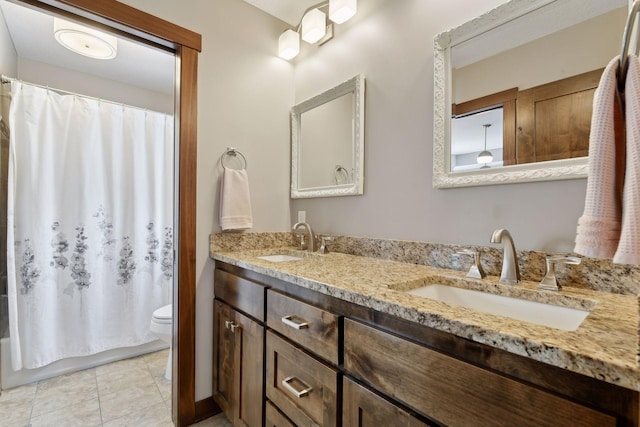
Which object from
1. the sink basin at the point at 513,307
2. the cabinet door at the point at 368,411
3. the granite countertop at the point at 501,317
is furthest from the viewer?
the sink basin at the point at 513,307

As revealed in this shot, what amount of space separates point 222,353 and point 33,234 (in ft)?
5.09

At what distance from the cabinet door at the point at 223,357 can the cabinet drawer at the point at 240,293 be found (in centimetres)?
6

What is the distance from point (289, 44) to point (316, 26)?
246 millimetres

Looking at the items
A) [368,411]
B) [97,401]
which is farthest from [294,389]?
[97,401]

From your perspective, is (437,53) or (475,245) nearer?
(475,245)

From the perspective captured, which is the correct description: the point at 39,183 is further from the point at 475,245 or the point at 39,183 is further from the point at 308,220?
the point at 475,245

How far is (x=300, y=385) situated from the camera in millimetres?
986

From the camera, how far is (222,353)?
4.99 ft

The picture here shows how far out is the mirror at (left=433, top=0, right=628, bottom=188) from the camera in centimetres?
90

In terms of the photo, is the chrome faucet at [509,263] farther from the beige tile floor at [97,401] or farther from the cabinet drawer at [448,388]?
the beige tile floor at [97,401]

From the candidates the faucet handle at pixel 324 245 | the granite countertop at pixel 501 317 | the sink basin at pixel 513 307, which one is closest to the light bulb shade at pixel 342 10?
the faucet handle at pixel 324 245

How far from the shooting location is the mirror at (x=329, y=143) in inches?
61.9

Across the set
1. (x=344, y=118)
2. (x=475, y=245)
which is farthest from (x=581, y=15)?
(x=344, y=118)

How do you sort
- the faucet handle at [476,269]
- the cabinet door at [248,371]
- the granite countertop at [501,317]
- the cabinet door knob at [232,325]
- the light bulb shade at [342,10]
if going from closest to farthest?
the granite countertop at [501,317] → the faucet handle at [476,269] → the cabinet door at [248,371] → the cabinet door knob at [232,325] → the light bulb shade at [342,10]
